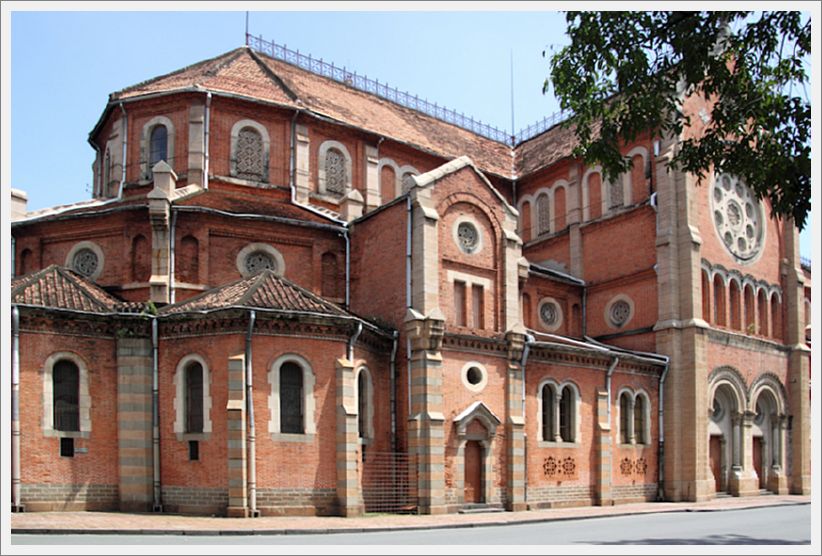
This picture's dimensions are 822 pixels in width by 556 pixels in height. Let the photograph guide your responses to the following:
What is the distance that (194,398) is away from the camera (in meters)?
26.5

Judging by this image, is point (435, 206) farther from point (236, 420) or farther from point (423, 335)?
point (236, 420)

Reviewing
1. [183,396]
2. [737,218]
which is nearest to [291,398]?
[183,396]

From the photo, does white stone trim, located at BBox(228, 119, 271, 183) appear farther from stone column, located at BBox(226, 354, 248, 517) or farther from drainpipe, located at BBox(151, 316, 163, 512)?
stone column, located at BBox(226, 354, 248, 517)

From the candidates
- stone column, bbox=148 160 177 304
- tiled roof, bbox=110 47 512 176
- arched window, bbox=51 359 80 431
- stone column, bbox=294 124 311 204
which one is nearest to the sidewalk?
arched window, bbox=51 359 80 431

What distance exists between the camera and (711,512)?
31469 millimetres

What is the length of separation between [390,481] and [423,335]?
4663 mm

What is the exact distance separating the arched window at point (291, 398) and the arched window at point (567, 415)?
1132 cm

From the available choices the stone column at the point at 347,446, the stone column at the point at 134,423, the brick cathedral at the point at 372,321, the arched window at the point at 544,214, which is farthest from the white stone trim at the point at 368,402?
the arched window at the point at 544,214

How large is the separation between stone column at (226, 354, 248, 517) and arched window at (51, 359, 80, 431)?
4.53 metres

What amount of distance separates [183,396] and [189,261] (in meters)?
5.96

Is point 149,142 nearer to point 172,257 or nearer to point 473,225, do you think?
point 172,257

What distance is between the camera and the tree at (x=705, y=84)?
1839cm

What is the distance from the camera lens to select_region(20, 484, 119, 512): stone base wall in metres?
24.5

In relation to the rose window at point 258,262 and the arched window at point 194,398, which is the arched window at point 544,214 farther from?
the arched window at point 194,398
